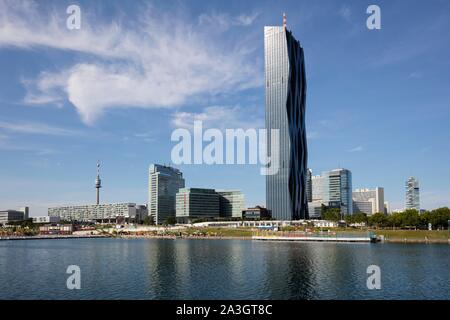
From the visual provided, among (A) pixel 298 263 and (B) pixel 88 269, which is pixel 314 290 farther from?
(B) pixel 88 269

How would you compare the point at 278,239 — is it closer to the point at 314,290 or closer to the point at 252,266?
the point at 252,266

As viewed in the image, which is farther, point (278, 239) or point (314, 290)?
point (278, 239)

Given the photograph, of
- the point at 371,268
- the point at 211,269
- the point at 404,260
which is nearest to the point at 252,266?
the point at 211,269

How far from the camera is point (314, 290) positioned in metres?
61.8

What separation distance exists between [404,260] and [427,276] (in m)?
23.6
